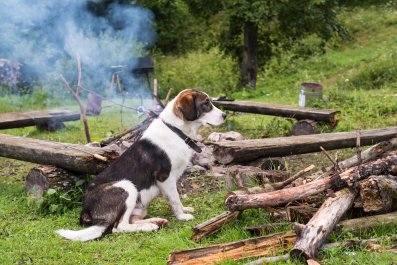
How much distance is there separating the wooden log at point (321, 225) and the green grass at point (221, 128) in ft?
0.48

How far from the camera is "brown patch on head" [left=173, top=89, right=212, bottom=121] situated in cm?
577

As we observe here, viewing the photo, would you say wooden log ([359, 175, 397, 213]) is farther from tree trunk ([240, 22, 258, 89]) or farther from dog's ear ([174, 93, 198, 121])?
tree trunk ([240, 22, 258, 89])

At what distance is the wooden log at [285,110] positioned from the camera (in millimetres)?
9320

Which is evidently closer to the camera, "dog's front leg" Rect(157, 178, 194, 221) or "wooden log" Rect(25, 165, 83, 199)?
"dog's front leg" Rect(157, 178, 194, 221)

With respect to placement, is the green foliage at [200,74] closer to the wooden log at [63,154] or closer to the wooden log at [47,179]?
the wooden log at [63,154]

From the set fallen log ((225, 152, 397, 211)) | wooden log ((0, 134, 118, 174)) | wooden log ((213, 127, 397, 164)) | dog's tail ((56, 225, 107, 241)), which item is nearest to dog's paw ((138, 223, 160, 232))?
dog's tail ((56, 225, 107, 241))

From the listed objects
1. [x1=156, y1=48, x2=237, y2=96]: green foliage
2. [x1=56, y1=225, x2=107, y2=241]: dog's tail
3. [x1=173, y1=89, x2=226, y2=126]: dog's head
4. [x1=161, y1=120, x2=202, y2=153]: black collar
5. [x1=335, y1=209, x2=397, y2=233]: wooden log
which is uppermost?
[x1=173, y1=89, x2=226, y2=126]: dog's head

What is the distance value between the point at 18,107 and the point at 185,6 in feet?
19.0

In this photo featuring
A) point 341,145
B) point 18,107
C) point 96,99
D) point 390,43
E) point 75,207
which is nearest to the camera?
point 75,207

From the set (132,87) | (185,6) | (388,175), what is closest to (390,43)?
(185,6)

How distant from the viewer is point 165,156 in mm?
5738

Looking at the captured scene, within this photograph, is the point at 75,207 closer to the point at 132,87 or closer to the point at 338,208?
the point at 338,208

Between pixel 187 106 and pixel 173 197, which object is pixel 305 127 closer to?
pixel 187 106

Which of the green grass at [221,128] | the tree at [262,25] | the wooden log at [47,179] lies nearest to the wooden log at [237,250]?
the green grass at [221,128]
